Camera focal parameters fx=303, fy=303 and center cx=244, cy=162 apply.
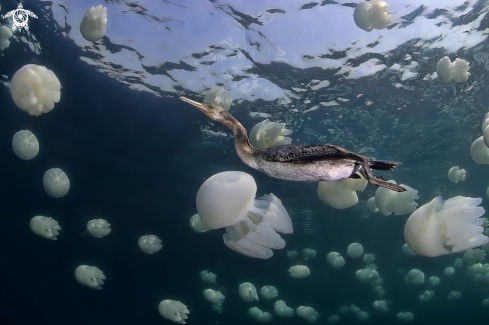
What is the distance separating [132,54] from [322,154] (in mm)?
10283

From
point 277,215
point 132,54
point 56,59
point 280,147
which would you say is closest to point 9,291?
point 56,59

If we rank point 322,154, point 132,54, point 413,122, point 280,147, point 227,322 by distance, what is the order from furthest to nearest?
point 227,322 → point 413,122 → point 132,54 → point 280,147 → point 322,154

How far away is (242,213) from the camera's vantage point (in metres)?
5.31

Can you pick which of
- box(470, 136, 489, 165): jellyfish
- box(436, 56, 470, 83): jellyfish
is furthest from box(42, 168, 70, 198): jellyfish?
box(470, 136, 489, 165): jellyfish

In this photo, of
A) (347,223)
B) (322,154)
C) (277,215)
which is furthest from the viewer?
(347,223)

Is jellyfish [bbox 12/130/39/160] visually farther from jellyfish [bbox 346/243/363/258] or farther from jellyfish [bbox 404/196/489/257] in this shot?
jellyfish [bbox 346/243/363/258]

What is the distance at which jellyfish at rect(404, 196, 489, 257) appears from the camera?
15.8 ft

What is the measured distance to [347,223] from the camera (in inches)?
1073

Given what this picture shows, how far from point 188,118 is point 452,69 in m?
10.2

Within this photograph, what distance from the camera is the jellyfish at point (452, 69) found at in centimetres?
968

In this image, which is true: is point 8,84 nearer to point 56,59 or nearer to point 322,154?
point 56,59

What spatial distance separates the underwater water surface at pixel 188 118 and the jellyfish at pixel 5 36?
20 cm

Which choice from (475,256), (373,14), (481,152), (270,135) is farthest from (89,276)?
(475,256)

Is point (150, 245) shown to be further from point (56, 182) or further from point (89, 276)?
point (56, 182)
